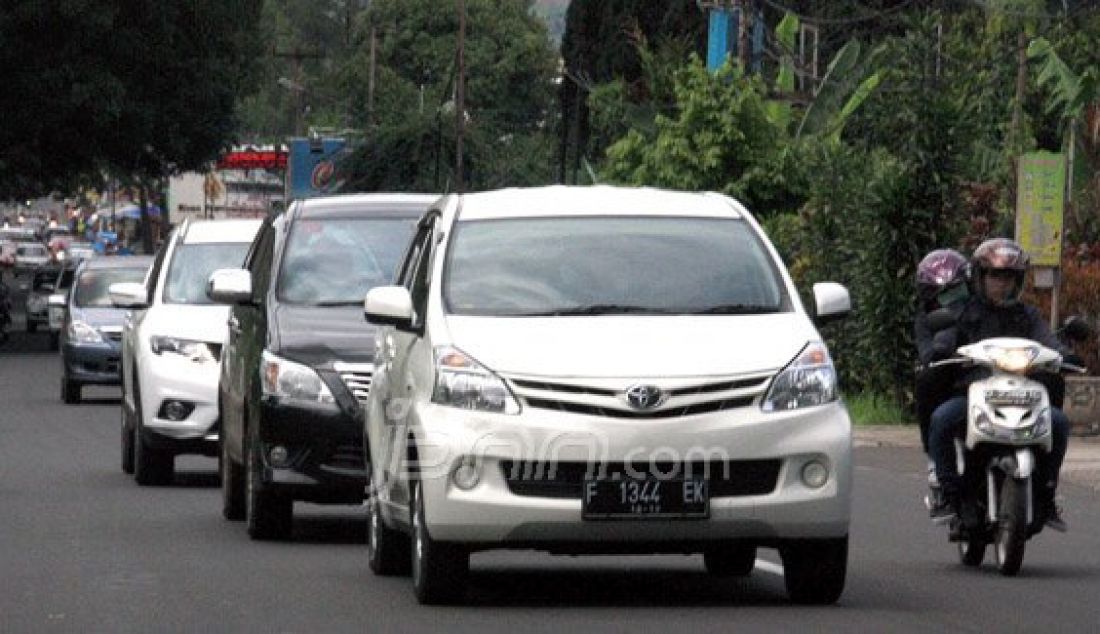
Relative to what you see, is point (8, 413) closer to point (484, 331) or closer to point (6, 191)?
point (484, 331)

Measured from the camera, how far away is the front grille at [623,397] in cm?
1169

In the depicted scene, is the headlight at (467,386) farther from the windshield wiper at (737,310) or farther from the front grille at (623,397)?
the windshield wiper at (737,310)

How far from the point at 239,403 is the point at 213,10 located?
152ft

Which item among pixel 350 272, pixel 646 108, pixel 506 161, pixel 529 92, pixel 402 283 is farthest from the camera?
pixel 529 92

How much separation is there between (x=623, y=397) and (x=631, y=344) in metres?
0.34

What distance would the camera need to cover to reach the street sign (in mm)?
25797

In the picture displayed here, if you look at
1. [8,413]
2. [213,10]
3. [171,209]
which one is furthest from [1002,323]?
[171,209]

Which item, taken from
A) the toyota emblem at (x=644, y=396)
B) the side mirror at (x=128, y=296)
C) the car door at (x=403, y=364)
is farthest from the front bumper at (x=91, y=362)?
the toyota emblem at (x=644, y=396)

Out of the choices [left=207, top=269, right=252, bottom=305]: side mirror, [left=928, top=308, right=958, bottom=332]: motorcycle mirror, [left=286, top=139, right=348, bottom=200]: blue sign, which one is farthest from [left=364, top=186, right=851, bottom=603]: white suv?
[left=286, top=139, right=348, bottom=200]: blue sign

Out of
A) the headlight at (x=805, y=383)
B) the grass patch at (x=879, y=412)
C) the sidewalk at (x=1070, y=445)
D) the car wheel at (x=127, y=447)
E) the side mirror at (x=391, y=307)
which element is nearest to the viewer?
the headlight at (x=805, y=383)

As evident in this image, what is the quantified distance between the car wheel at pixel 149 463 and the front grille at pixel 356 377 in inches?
234

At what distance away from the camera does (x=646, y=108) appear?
42.0 meters

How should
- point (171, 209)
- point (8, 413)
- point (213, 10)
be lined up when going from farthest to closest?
1. point (171, 209)
2. point (213, 10)
3. point (8, 413)

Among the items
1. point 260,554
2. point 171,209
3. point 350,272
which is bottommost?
point 171,209
